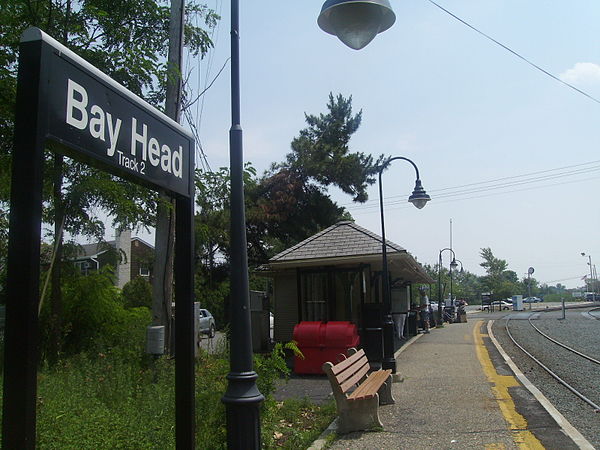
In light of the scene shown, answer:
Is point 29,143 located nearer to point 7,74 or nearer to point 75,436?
point 75,436

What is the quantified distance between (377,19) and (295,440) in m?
4.44

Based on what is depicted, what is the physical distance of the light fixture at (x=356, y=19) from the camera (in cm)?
476

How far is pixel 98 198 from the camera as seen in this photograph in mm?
8148

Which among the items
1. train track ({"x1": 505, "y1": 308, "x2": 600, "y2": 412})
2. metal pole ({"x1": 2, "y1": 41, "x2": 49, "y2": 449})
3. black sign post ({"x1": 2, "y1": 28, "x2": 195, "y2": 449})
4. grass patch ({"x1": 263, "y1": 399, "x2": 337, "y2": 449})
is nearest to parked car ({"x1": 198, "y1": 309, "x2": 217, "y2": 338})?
train track ({"x1": 505, "y1": 308, "x2": 600, "y2": 412})

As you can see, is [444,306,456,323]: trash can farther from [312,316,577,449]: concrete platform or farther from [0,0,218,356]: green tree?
[0,0,218,356]: green tree

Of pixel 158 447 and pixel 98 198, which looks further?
pixel 98 198

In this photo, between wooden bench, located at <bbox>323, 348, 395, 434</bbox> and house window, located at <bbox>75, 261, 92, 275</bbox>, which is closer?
wooden bench, located at <bbox>323, 348, 395, 434</bbox>

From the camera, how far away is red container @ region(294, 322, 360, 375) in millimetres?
11289

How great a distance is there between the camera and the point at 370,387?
7.18 metres

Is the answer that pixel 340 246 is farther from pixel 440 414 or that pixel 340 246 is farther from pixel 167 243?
pixel 440 414

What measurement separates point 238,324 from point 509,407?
5290 millimetres

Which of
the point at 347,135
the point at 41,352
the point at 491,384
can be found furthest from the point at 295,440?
the point at 347,135

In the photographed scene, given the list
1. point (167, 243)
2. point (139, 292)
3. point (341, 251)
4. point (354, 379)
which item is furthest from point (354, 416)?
point (139, 292)

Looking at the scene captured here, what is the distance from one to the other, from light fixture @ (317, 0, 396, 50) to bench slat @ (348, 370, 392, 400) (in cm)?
405
